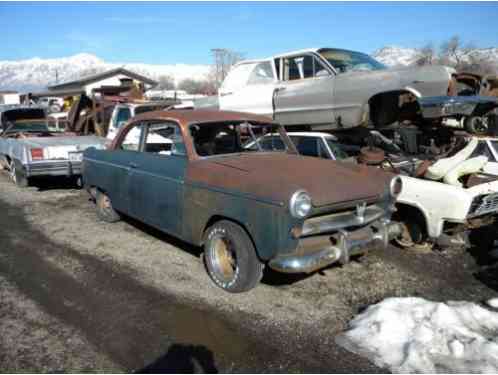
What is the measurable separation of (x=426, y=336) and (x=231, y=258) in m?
1.81

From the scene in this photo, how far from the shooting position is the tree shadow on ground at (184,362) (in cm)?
286

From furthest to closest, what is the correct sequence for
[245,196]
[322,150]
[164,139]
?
[322,150], [164,139], [245,196]

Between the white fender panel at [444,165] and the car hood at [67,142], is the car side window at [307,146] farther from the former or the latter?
the car hood at [67,142]

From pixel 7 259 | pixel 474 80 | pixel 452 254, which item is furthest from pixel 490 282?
pixel 7 259

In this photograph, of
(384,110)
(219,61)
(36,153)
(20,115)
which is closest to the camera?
(384,110)

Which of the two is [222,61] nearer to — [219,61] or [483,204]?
[219,61]

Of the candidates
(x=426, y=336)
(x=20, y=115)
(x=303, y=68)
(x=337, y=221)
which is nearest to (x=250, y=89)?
(x=303, y=68)

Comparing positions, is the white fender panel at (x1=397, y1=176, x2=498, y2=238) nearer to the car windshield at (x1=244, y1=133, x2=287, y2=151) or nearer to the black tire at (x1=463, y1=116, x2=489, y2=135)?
the car windshield at (x1=244, y1=133, x2=287, y2=151)

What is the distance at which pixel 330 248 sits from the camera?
12.3 ft

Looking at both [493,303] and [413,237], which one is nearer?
[493,303]

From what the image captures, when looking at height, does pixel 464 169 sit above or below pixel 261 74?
below

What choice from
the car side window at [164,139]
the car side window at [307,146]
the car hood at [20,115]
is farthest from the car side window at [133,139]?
the car hood at [20,115]

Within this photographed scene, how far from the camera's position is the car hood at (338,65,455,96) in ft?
21.4

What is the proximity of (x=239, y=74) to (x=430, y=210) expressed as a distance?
19.3 ft
